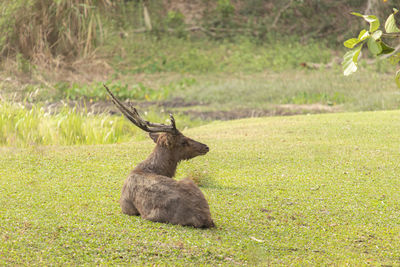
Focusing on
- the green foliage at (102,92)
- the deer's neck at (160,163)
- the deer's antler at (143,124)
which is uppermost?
the deer's antler at (143,124)

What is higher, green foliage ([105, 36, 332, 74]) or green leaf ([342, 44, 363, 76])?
green leaf ([342, 44, 363, 76])

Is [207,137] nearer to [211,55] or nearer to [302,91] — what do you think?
[302,91]

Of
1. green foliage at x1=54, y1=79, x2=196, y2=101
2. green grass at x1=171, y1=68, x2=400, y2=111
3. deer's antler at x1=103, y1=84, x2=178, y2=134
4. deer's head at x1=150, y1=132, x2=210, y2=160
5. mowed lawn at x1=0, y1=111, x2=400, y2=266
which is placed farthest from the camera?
green foliage at x1=54, y1=79, x2=196, y2=101

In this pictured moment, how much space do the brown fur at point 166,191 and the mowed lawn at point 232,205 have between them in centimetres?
11

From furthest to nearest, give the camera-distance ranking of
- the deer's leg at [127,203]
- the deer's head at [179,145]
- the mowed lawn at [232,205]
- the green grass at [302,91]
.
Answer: the green grass at [302,91]
the deer's head at [179,145]
the deer's leg at [127,203]
the mowed lawn at [232,205]

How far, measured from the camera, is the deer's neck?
527 centimetres

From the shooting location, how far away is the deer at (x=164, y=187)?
4.68 m

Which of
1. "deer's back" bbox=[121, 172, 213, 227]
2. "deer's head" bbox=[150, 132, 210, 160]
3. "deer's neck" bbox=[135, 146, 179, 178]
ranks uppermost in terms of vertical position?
"deer's head" bbox=[150, 132, 210, 160]

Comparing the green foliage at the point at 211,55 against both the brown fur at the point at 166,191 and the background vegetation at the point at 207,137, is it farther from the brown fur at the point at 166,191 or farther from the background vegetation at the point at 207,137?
the brown fur at the point at 166,191

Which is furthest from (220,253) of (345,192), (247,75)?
(247,75)

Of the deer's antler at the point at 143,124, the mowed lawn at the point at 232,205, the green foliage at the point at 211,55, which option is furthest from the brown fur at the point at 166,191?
the green foliage at the point at 211,55

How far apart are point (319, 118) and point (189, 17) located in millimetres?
16360

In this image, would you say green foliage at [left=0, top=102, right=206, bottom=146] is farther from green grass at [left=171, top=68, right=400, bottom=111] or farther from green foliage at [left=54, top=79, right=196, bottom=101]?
green grass at [left=171, top=68, right=400, bottom=111]

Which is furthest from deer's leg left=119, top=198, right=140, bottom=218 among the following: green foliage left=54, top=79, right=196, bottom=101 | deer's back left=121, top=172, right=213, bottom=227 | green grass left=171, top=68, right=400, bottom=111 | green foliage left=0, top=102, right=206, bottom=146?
green foliage left=54, top=79, right=196, bottom=101
